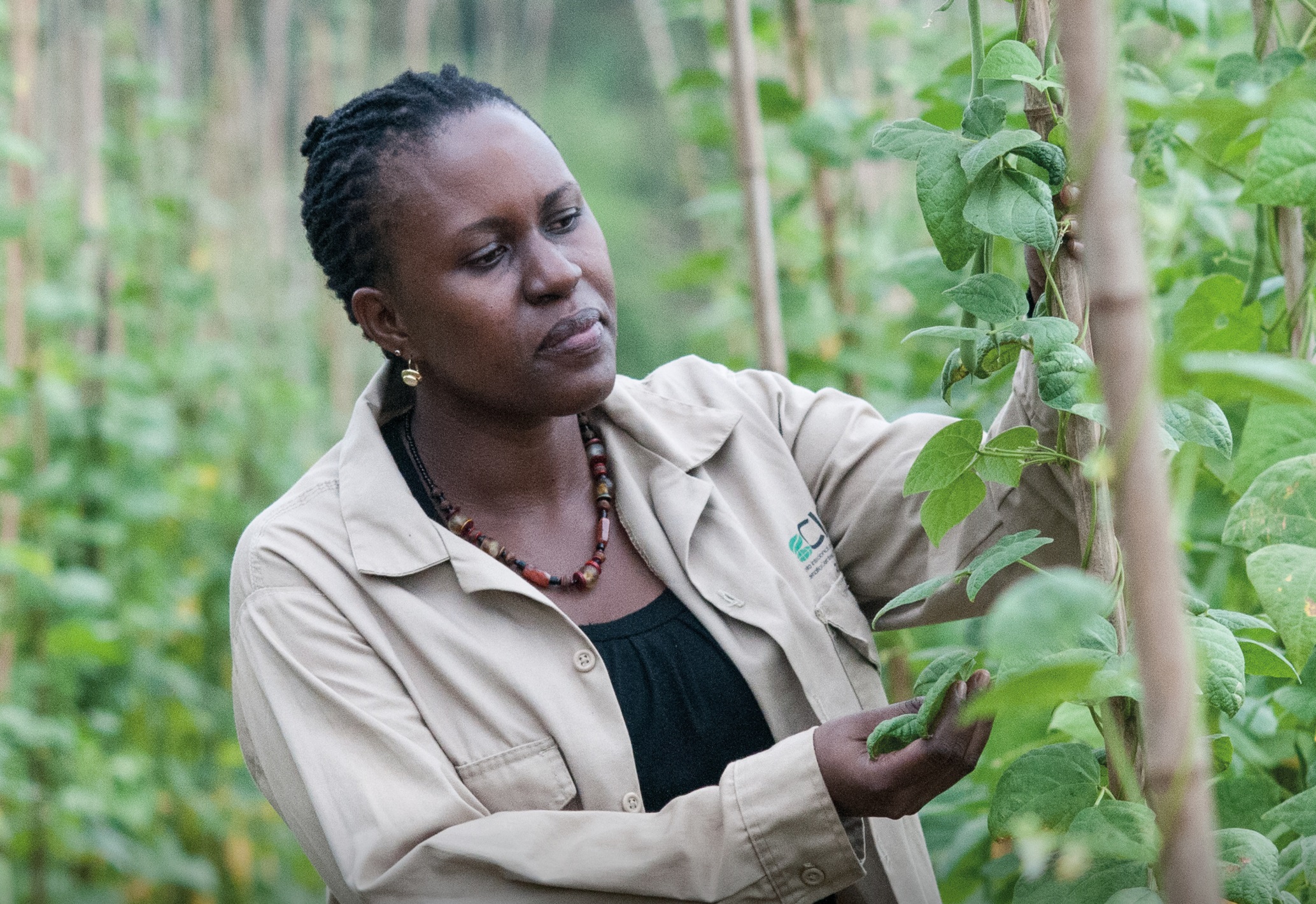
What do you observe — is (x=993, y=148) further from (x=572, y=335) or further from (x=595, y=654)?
(x=595, y=654)

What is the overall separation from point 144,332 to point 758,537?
2.83m

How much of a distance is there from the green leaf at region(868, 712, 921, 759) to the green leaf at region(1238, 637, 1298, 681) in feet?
0.70

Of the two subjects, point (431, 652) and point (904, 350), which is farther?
point (904, 350)

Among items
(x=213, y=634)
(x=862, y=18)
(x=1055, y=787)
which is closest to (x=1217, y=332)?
(x=1055, y=787)

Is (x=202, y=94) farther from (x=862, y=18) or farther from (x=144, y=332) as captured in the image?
(x=862, y=18)

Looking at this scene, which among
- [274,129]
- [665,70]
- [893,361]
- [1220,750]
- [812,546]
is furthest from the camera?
[274,129]

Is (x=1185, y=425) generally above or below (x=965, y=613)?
above

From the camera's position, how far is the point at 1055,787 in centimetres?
81

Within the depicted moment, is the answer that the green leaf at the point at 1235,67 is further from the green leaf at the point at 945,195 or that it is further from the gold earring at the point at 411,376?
the gold earring at the point at 411,376

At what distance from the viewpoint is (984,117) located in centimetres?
84

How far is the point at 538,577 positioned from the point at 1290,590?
675mm

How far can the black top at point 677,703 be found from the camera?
3.88 ft

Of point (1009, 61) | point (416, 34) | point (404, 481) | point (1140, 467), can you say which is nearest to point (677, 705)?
point (404, 481)

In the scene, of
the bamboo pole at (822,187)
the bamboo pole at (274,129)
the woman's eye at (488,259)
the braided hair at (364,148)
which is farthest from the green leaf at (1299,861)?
the bamboo pole at (274,129)
